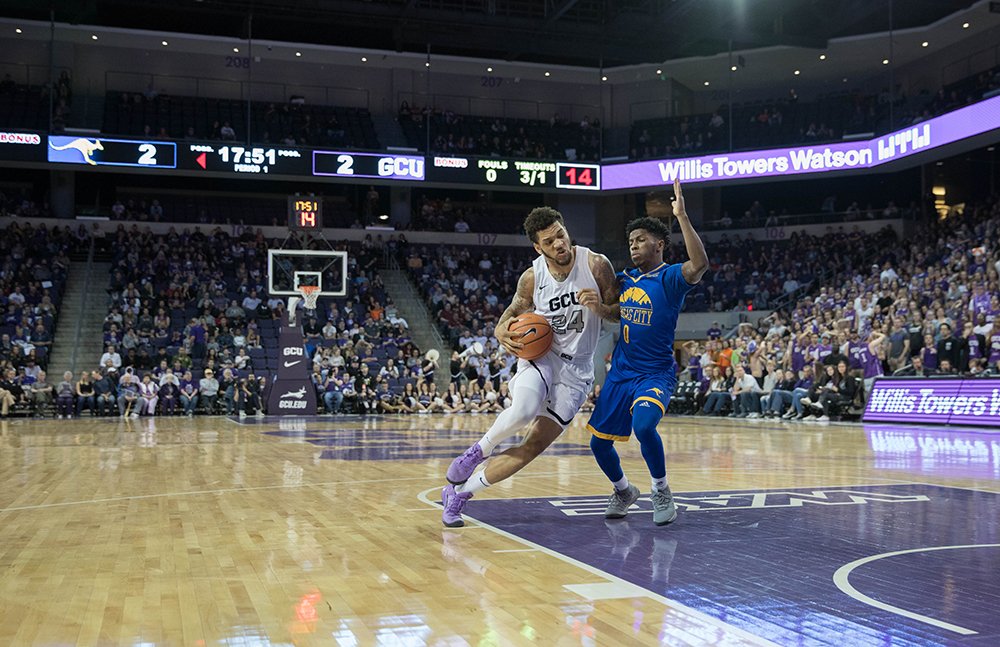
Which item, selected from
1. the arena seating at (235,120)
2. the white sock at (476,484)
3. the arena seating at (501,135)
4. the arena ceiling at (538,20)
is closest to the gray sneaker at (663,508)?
the white sock at (476,484)

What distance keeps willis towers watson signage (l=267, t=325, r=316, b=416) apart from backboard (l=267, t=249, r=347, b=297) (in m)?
1.95

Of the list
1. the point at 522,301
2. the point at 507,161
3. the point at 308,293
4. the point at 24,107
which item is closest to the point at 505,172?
the point at 507,161

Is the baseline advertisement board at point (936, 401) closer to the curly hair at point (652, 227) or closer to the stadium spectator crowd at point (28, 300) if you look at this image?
the curly hair at point (652, 227)

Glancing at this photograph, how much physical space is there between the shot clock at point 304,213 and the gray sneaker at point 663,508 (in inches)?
773

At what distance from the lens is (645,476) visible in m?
9.12

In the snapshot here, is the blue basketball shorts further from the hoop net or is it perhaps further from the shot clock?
the shot clock

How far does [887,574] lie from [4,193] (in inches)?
1312

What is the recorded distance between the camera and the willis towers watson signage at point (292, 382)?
22938 mm

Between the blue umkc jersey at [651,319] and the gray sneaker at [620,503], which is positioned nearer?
the blue umkc jersey at [651,319]

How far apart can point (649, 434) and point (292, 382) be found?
59.6 feet

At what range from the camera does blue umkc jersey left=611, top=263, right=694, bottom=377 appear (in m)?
6.24

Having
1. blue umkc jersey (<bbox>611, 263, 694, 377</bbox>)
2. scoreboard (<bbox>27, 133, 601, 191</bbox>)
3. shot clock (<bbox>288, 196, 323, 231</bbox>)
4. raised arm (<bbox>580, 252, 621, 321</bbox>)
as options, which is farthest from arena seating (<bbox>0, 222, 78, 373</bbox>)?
blue umkc jersey (<bbox>611, 263, 694, 377</bbox>)

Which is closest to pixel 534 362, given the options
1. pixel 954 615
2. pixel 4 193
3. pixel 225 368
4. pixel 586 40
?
pixel 954 615

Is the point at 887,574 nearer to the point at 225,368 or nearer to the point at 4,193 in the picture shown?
the point at 225,368
